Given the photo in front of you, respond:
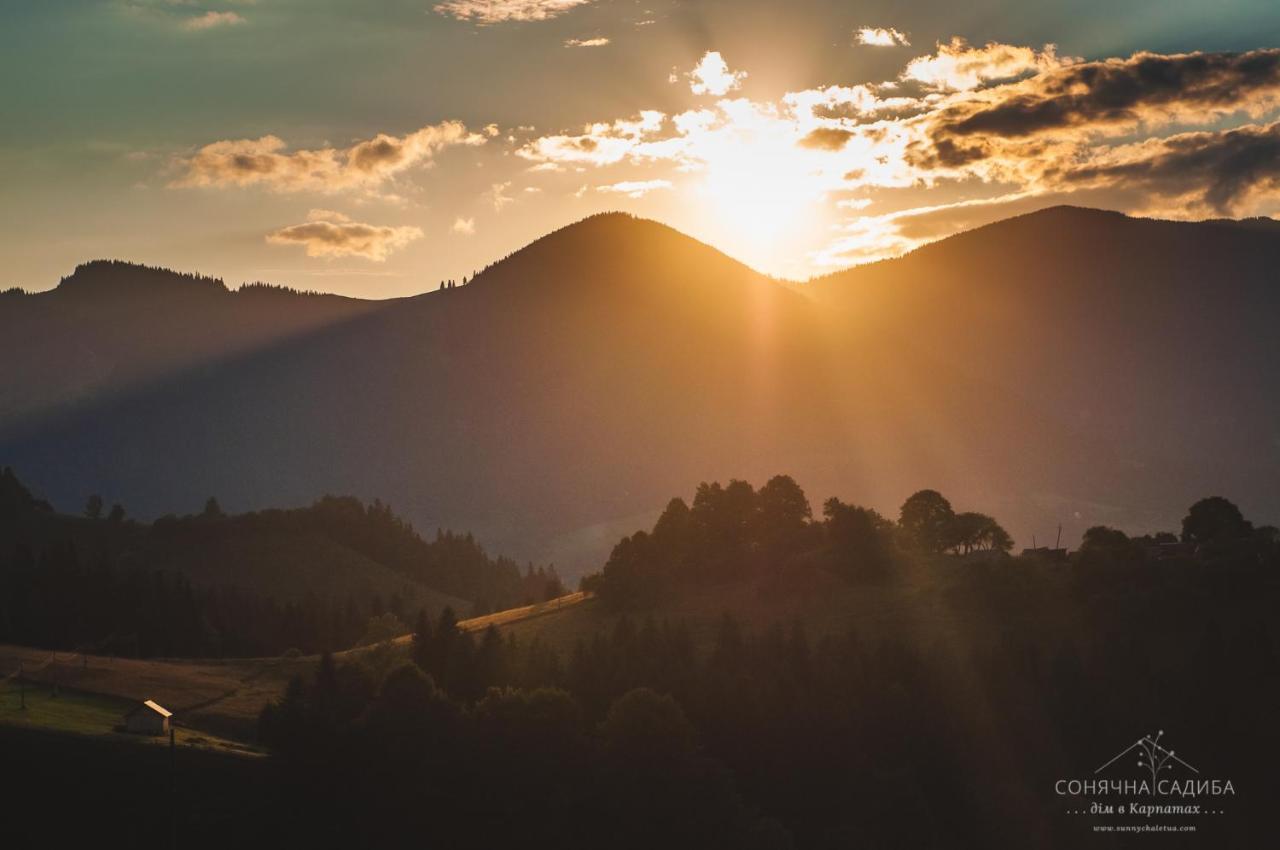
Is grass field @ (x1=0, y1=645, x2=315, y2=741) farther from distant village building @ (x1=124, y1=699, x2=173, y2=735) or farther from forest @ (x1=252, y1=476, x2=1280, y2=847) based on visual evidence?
distant village building @ (x1=124, y1=699, x2=173, y2=735)

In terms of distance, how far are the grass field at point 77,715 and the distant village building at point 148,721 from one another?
132cm

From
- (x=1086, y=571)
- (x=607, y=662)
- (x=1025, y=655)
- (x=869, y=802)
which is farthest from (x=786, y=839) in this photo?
(x=1086, y=571)

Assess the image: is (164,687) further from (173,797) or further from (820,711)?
(820,711)

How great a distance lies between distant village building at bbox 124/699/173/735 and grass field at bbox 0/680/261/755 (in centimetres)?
132

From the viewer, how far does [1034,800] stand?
120625mm

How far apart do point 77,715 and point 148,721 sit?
1293 cm

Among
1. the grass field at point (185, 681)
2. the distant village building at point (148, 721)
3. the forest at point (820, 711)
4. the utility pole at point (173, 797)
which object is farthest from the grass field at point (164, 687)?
the utility pole at point (173, 797)

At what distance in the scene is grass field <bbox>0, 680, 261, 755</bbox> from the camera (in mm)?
113750

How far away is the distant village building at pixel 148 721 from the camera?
115875 millimetres

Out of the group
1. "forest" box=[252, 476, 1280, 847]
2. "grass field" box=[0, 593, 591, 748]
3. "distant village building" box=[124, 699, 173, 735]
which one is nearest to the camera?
"forest" box=[252, 476, 1280, 847]

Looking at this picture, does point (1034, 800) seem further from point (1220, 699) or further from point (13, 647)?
point (13, 647)

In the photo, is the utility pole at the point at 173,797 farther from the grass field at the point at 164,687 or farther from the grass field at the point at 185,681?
the grass field at the point at 185,681

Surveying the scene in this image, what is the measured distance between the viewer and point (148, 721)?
116438 millimetres

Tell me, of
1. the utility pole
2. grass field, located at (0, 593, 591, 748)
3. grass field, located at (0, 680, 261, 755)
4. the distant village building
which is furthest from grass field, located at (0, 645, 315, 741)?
the utility pole
